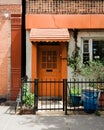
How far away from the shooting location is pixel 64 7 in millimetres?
16500

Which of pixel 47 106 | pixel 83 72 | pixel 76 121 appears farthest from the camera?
pixel 83 72

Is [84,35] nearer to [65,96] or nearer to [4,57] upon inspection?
[4,57]

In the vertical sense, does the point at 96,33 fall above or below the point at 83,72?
above

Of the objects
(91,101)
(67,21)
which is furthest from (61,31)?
(91,101)

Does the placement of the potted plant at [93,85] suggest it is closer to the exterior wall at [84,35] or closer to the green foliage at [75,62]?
the green foliage at [75,62]

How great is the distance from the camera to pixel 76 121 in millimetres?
12273

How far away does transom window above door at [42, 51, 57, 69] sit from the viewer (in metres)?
16.9

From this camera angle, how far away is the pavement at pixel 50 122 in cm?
1138

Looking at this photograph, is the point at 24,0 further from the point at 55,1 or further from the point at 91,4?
the point at 91,4

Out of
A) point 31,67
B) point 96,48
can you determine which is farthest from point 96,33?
point 31,67

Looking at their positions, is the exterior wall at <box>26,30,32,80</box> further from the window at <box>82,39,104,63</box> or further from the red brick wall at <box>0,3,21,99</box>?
the window at <box>82,39,104,63</box>

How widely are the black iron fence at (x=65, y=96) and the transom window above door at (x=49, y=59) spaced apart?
91 cm

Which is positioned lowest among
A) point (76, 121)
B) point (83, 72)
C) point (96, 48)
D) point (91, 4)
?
point (76, 121)

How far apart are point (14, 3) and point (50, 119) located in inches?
246
